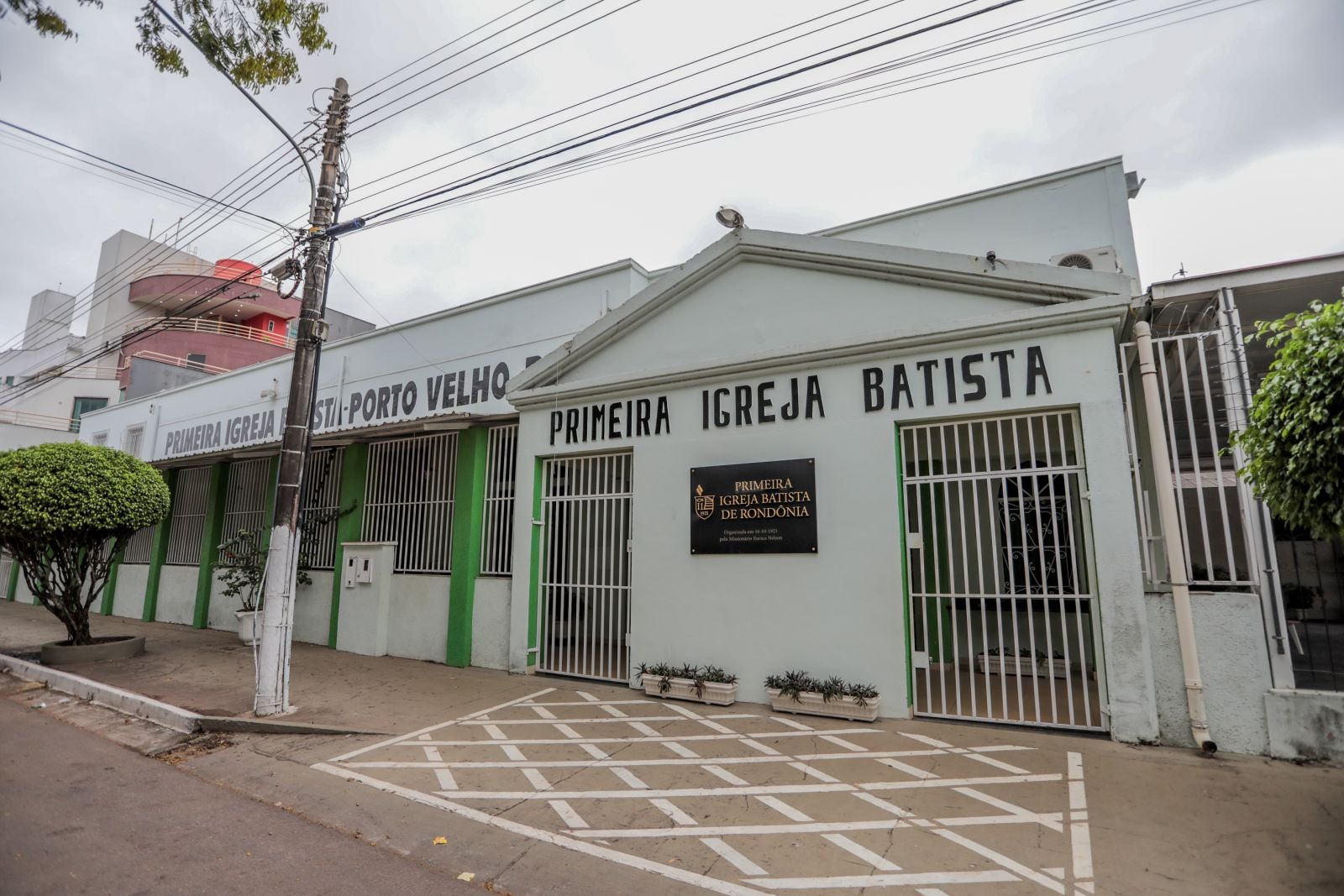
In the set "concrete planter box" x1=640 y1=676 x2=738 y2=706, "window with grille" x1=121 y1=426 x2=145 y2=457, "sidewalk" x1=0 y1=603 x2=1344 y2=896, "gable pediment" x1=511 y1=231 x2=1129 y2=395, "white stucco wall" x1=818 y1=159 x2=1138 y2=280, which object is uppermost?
"white stucco wall" x1=818 y1=159 x2=1138 y2=280

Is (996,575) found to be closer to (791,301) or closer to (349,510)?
(791,301)

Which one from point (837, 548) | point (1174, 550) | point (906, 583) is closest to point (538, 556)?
point (837, 548)

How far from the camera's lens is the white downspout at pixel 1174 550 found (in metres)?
4.89

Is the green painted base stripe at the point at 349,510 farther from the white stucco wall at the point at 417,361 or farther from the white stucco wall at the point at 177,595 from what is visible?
the white stucco wall at the point at 177,595

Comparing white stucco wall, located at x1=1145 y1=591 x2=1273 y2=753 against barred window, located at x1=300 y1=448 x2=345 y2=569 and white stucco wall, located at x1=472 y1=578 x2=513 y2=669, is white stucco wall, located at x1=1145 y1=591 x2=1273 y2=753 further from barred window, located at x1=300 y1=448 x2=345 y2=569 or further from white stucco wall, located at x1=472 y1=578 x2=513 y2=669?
barred window, located at x1=300 y1=448 x2=345 y2=569

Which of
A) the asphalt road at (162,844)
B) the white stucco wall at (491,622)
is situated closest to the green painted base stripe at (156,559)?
the white stucco wall at (491,622)

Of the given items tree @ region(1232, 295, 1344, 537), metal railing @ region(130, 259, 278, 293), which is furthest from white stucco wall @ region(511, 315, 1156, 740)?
metal railing @ region(130, 259, 278, 293)

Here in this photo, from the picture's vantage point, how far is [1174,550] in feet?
16.8

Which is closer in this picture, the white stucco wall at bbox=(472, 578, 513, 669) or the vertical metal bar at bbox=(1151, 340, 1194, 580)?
the vertical metal bar at bbox=(1151, 340, 1194, 580)

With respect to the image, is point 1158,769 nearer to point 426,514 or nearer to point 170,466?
point 426,514

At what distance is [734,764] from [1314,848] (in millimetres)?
3224

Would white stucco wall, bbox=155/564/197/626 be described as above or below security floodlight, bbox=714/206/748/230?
below

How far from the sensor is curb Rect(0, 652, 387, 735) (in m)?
5.96

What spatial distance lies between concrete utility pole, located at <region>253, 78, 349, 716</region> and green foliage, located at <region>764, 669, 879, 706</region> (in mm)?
4652
